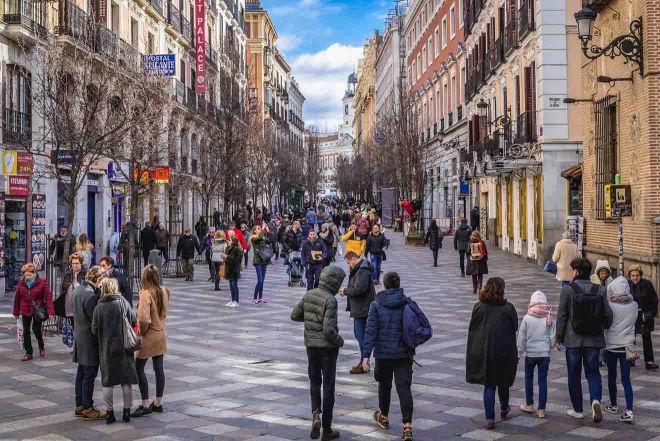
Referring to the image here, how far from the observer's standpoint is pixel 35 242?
72.6 feet

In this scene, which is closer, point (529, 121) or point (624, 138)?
point (624, 138)

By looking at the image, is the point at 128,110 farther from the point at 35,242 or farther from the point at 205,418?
the point at 205,418

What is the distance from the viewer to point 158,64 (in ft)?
78.7

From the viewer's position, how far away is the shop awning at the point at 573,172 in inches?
908

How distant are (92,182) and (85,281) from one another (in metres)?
21.8

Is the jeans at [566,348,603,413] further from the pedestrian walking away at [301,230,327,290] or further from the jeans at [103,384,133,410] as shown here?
the pedestrian walking away at [301,230,327,290]

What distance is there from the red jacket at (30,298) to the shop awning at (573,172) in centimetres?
1628

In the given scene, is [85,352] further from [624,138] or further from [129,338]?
[624,138]

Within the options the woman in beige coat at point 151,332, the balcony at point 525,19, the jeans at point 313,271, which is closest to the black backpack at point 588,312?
the woman in beige coat at point 151,332

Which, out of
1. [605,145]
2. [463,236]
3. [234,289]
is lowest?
[234,289]

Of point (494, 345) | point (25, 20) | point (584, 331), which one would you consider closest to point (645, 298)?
point (584, 331)

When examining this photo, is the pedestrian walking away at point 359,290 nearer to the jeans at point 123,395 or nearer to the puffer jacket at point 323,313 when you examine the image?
the puffer jacket at point 323,313

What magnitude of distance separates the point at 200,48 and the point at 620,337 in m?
35.0

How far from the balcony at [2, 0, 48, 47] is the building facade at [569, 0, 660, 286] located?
14322mm
